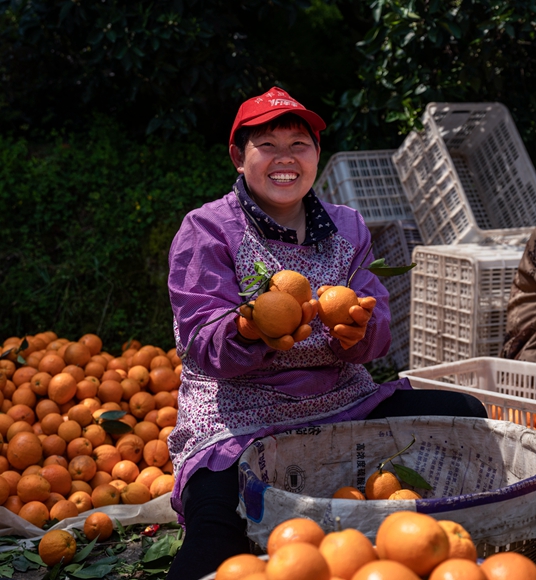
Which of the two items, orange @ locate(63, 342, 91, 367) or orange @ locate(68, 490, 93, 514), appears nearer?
orange @ locate(68, 490, 93, 514)

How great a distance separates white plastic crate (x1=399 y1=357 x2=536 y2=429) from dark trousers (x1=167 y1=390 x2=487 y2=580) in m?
0.28

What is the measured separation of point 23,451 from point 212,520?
4.42ft

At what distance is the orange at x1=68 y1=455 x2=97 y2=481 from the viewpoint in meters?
3.00

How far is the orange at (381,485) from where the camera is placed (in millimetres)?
2025

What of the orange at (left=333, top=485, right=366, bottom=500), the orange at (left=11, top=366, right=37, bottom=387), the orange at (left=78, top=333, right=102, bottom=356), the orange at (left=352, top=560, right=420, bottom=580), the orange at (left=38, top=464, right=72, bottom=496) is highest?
the orange at (left=78, top=333, right=102, bottom=356)

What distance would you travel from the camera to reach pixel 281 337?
1893 mm

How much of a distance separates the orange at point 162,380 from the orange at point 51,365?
449mm

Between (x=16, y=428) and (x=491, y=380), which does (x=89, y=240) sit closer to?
(x=16, y=428)

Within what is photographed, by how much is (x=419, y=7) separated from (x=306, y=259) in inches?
115

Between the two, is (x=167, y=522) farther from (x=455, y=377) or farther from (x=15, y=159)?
(x=15, y=159)

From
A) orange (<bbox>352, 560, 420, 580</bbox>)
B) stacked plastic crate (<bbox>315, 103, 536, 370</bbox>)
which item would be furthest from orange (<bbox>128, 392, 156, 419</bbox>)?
orange (<bbox>352, 560, 420, 580</bbox>)

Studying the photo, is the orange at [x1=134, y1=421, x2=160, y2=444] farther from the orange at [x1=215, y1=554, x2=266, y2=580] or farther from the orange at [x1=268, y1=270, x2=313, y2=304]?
the orange at [x1=215, y1=554, x2=266, y2=580]

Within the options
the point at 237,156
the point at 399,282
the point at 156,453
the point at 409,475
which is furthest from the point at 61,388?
the point at 399,282

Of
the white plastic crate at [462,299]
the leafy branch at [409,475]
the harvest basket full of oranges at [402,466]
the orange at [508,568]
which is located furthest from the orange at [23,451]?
the orange at [508,568]
